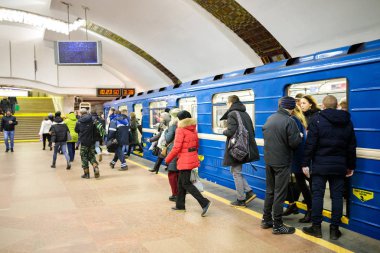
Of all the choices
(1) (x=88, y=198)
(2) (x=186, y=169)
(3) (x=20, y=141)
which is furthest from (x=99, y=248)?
(3) (x=20, y=141)

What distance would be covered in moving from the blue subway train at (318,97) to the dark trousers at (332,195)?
26cm

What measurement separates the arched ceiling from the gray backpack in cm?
479

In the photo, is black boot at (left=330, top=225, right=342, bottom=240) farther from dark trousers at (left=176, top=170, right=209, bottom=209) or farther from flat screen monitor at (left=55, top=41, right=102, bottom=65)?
flat screen monitor at (left=55, top=41, right=102, bottom=65)

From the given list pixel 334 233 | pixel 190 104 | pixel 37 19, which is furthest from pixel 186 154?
pixel 37 19

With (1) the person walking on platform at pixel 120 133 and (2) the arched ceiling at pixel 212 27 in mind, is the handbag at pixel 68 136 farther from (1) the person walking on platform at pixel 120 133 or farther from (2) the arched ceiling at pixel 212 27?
(2) the arched ceiling at pixel 212 27

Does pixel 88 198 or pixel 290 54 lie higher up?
pixel 290 54

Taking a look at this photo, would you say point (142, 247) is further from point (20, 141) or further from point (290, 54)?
point (20, 141)

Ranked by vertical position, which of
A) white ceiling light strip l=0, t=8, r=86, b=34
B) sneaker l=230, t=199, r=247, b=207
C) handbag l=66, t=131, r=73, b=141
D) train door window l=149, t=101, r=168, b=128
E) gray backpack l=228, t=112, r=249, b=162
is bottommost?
sneaker l=230, t=199, r=247, b=207

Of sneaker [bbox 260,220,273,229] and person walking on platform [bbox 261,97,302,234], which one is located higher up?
person walking on platform [bbox 261,97,302,234]

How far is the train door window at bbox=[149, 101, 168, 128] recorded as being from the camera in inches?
385

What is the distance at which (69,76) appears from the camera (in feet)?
70.7

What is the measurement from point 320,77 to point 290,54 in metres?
6.66

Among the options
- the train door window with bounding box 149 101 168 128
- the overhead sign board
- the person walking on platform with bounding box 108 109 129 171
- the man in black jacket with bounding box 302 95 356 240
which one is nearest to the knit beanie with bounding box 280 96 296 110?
the man in black jacket with bounding box 302 95 356 240

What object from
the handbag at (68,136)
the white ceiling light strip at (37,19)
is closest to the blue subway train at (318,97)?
the handbag at (68,136)
